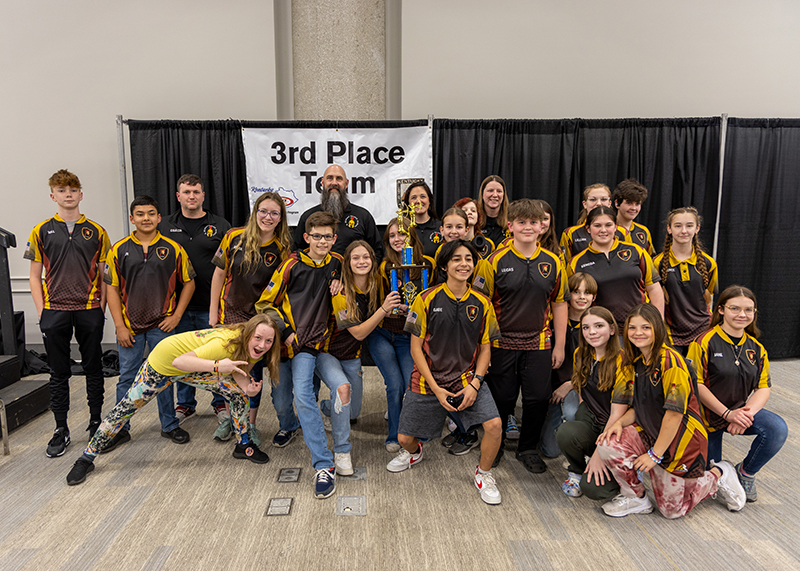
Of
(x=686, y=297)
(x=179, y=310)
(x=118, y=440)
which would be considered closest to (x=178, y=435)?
(x=118, y=440)

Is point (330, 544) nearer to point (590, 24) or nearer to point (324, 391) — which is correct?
point (324, 391)

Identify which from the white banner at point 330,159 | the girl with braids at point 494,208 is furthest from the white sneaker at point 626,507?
the white banner at point 330,159

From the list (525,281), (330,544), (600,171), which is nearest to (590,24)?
(600,171)

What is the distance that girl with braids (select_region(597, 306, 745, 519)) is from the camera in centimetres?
213

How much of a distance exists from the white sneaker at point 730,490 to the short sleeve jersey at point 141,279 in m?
3.08

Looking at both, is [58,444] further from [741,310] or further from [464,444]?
[741,310]

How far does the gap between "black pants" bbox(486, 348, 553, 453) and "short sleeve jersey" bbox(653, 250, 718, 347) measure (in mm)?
1110

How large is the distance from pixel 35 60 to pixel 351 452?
462cm

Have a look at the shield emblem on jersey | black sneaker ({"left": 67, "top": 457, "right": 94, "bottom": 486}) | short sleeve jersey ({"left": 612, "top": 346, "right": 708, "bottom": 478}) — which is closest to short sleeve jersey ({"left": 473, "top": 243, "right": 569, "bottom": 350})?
the shield emblem on jersey

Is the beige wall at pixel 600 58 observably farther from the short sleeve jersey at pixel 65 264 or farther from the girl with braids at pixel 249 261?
the short sleeve jersey at pixel 65 264

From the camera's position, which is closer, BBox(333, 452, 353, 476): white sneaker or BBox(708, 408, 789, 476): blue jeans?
BBox(708, 408, 789, 476): blue jeans

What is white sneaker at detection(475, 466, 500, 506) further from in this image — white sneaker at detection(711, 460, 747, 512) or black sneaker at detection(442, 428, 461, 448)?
white sneaker at detection(711, 460, 747, 512)

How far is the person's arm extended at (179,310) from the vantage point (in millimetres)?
2891

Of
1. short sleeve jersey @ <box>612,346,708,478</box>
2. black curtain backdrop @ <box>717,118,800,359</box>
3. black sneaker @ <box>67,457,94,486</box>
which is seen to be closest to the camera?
short sleeve jersey @ <box>612,346,708,478</box>
